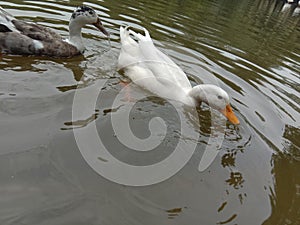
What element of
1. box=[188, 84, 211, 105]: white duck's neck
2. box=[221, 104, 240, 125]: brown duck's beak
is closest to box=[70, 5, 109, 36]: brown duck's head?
box=[188, 84, 211, 105]: white duck's neck

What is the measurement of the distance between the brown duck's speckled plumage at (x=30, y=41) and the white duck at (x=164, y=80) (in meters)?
1.11

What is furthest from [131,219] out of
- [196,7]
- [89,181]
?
[196,7]

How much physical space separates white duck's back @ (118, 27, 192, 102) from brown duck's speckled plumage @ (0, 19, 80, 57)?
111 centimetres

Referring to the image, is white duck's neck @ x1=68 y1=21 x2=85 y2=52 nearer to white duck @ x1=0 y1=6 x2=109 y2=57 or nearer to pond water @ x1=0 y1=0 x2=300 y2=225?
white duck @ x1=0 y1=6 x2=109 y2=57

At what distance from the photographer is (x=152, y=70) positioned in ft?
18.7

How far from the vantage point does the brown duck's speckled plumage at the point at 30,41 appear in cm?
580

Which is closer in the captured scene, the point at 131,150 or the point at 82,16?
the point at 131,150

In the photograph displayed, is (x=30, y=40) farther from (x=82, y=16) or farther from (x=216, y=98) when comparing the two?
(x=216, y=98)

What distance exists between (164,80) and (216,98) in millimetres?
877

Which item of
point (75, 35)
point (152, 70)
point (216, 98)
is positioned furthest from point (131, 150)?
point (75, 35)

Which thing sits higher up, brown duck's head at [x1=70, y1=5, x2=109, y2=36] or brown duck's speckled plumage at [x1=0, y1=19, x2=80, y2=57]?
brown duck's head at [x1=70, y1=5, x2=109, y2=36]

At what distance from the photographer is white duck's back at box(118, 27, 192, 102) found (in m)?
5.50

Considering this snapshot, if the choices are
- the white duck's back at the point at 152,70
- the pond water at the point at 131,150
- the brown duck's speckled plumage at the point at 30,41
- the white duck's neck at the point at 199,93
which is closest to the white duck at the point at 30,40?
the brown duck's speckled plumage at the point at 30,41

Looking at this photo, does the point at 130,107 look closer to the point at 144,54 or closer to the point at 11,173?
the point at 144,54
